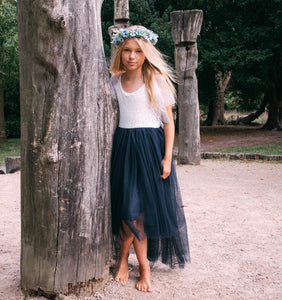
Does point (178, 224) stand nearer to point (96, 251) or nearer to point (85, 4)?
point (96, 251)

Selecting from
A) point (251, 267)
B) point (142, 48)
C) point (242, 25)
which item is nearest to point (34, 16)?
point (142, 48)

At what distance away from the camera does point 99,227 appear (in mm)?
2693

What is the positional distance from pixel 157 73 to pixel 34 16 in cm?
101

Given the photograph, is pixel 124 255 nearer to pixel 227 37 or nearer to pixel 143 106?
pixel 143 106

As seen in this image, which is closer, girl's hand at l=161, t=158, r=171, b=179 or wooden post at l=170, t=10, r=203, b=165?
girl's hand at l=161, t=158, r=171, b=179

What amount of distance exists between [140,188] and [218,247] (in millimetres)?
1361

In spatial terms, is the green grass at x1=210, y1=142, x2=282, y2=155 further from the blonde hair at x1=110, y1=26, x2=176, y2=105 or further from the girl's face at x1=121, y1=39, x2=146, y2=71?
the girl's face at x1=121, y1=39, x2=146, y2=71

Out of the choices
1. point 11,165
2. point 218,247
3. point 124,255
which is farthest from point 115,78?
point 11,165

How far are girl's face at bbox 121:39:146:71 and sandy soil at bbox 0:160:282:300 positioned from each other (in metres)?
1.59

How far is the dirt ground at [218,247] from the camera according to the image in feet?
9.41

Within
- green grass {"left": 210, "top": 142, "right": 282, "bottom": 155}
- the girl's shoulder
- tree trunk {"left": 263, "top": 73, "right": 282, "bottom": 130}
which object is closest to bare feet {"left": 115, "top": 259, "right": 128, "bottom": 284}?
the girl's shoulder

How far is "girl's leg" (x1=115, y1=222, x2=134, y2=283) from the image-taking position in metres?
2.94

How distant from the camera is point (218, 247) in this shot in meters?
3.79

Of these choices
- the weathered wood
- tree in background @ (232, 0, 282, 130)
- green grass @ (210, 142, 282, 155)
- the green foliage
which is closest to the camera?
the weathered wood
